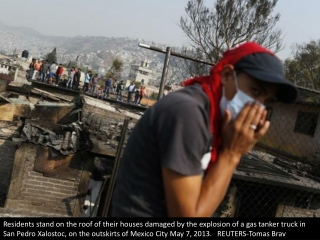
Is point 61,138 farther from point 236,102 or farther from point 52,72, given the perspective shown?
point 52,72

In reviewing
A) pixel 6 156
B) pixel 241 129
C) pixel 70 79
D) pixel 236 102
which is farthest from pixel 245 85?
pixel 70 79

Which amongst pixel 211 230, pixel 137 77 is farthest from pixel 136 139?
pixel 137 77

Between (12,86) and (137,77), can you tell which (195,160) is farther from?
(137,77)

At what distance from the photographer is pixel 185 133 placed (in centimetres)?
135

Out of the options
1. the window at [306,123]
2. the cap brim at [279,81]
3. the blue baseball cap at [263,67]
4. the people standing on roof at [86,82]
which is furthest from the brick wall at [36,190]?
the people standing on roof at [86,82]

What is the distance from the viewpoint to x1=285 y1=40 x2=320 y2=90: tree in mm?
27516

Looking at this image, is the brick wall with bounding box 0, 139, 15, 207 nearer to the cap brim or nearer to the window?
the window

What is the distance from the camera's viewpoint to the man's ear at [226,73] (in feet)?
4.97

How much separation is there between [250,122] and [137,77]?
138865 mm

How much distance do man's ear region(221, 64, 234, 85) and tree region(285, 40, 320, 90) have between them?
2715 centimetres

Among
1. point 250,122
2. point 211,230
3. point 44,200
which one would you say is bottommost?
point 44,200

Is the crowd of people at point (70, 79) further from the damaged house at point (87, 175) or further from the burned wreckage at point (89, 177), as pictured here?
the burned wreckage at point (89, 177)
